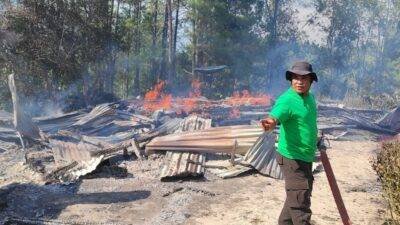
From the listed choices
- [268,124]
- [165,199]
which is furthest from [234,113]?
[268,124]

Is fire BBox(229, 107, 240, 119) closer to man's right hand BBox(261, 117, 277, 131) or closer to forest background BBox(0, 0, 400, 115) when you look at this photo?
forest background BBox(0, 0, 400, 115)

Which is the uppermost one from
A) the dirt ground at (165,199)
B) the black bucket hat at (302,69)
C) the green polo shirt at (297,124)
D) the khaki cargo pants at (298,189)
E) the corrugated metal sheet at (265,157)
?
the black bucket hat at (302,69)

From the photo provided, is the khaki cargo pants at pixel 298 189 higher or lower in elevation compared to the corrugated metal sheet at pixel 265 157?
higher

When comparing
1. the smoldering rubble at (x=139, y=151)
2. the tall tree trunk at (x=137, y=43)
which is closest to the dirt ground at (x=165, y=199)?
the smoldering rubble at (x=139, y=151)

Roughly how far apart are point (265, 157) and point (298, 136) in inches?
192

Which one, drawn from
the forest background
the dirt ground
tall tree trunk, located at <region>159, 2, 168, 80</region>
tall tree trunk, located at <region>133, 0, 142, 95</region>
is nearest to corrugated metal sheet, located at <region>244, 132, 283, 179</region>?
the dirt ground

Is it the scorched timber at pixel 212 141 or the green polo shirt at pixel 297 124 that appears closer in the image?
the green polo shirt at pixel 297 124

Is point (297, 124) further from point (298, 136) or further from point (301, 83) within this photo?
point (301, 83)

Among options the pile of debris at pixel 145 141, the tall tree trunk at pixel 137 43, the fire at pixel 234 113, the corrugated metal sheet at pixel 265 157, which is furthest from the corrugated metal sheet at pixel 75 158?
the tall tree trunk at pixel 137 43

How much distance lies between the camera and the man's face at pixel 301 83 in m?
4.30

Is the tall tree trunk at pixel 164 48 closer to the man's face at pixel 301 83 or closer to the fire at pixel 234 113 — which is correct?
the fire at pixel 234 113

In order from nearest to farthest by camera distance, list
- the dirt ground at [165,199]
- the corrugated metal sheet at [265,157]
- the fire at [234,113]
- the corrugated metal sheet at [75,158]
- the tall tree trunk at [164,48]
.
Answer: the dirt ground at [165,199] → the corrugated metal sheet at [75,158] → the corrugated metal sheet at [265,157] → the fire at [234,113] → the tall tree trunk at [164,48]

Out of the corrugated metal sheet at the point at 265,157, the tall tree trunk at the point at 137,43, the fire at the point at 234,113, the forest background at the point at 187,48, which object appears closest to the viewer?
the corrugated metal sheet at the point at 265,157

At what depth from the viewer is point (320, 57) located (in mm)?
43156
